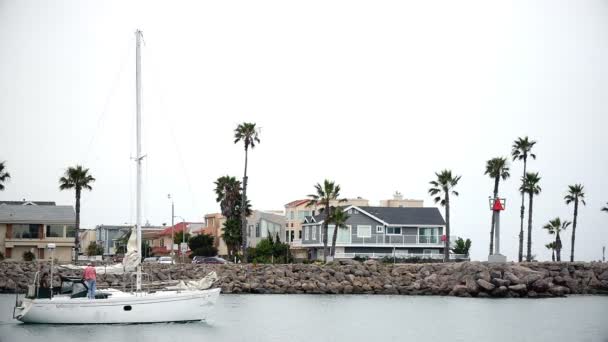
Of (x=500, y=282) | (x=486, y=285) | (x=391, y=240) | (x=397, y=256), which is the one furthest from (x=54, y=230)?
(x=500, y=282)

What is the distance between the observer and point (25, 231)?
88562mm

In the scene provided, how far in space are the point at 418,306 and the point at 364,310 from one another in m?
5.23

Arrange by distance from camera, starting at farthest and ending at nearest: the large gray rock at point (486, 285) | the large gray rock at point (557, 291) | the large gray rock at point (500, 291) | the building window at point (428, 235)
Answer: the building window at point (428, 235) < the large gray rock at point (557, 291) < the large gray rock at point (486, 285) < the large gray rock at point (500, 291)

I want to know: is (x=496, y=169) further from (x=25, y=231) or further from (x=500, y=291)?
(x=25, y=231)

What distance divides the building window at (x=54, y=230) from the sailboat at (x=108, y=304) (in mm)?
49604

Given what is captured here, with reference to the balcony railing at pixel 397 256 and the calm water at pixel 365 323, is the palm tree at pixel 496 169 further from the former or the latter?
the calm water at pixel 365 323

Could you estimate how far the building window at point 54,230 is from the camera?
293 ft

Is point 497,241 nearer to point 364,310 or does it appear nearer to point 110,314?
point 364,310

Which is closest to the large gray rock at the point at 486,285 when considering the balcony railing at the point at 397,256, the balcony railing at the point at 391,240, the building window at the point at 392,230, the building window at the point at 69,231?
the balcony railing at the point at 397,256

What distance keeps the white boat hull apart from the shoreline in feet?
84.5

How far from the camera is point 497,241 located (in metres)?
68.8

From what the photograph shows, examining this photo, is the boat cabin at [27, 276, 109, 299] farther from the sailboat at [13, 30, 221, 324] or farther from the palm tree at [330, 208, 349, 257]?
the palm tree at [330, 208, 349, 257]

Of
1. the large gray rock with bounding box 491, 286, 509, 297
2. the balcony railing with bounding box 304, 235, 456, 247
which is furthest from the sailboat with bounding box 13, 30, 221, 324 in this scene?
the balcony railing with bounding box 304, 235, 456, 247

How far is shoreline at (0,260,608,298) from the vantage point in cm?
6662
